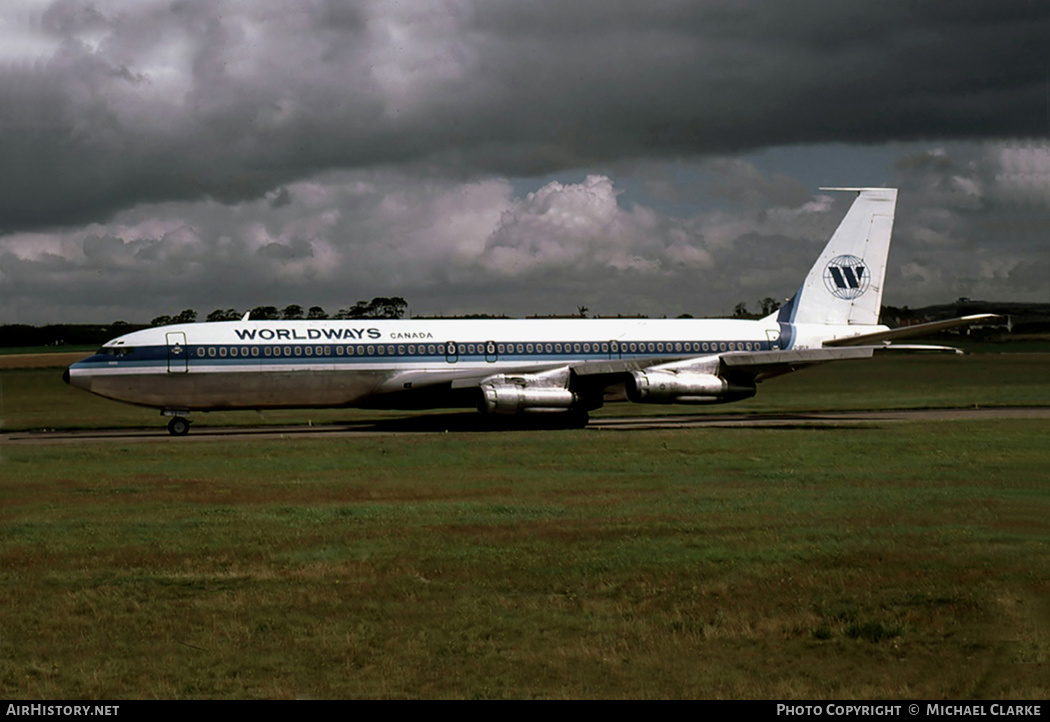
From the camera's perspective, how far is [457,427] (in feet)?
122

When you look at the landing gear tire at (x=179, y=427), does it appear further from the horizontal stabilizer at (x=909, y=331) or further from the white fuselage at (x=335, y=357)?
the horizontal stabilizer at (x=909, y=331)

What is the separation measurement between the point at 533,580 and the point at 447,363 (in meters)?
24.9

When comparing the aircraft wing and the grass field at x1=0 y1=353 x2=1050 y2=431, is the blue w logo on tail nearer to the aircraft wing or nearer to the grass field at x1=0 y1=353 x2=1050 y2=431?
the grass field at x1=0 y1=353 x2=1050 y2=431

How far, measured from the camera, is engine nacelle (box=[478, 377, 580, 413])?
1345 inches

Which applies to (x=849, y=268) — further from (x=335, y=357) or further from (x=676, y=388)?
(x=335, y=357)

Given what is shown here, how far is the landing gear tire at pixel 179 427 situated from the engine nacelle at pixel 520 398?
984 centimetres

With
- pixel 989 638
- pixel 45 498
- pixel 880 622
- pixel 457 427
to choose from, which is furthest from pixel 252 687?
pixel 457 427

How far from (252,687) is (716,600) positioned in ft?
16.5

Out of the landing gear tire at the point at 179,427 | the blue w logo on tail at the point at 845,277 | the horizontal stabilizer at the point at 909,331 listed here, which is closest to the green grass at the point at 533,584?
the landing gear tire at the point at 179,427

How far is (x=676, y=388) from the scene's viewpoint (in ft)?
117

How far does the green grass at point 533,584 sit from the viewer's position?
9.30 m

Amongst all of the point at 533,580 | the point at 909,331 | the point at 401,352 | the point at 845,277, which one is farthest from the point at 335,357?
the point at 533,580
